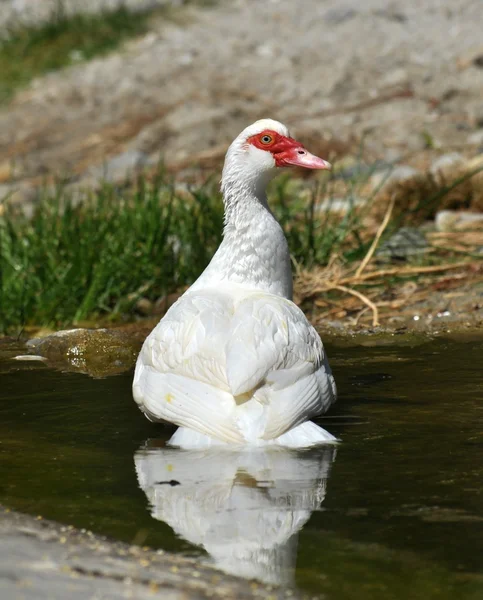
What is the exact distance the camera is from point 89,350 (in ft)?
18.2

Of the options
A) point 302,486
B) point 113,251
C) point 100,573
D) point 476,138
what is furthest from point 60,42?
point 100,573

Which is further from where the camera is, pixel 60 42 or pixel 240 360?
pixel 60 42

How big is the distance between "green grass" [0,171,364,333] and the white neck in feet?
5.21

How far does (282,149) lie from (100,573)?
281 cm

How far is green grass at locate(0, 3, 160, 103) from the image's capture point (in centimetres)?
1539

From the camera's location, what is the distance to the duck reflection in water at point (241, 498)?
2922 millimetres

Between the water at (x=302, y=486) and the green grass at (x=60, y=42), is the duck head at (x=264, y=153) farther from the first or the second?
the green grass at (x=60, y=42)

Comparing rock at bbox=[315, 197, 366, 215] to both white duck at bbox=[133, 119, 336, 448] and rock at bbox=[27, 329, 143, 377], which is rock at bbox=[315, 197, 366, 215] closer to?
rock at bbox=[27, 329, 143, 377]

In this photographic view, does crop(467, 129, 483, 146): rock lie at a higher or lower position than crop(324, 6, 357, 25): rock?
lower

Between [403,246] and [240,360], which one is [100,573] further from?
[403,246]

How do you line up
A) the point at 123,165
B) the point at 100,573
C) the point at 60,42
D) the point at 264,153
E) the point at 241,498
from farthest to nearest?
the point at 60,42, the point at 123,165, the point at 264,153, the point at 241,498, the point at 100,573

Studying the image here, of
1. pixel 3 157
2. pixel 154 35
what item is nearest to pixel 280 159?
pixel 3 157

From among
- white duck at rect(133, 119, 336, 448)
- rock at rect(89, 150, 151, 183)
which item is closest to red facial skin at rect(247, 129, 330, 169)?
white duck at rect(133, 119, 336, 448)

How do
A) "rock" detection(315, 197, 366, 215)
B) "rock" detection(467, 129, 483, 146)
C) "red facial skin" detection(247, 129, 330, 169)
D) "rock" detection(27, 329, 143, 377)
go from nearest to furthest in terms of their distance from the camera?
"red facial skin" detection(247, 129, 330, 169), "rock" detection(27, 329, 143, 377), "rock" detection(315, 197, 366, 215), "rock" detection(467, 129, 483, 146)
